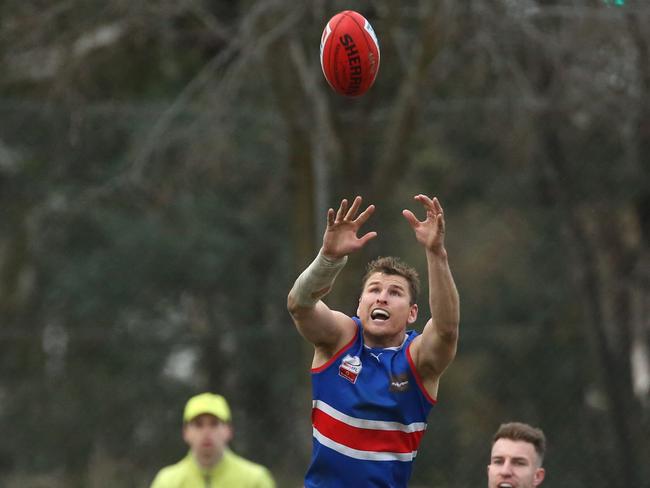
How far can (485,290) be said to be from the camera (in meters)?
14.1

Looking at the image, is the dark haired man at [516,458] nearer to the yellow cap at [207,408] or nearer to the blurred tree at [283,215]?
the yellow cap at [207,408]

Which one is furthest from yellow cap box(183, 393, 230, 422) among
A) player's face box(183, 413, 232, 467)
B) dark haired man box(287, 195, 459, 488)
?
dark haired man box(287, 195, 459, 488)

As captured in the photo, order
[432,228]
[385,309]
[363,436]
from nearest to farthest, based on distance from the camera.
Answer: [432,228]
[363,436]
[385,309]

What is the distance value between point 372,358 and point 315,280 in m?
0.49

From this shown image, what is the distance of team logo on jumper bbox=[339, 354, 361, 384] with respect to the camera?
5754mm

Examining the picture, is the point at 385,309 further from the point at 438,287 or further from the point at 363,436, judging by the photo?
the point at 363,436

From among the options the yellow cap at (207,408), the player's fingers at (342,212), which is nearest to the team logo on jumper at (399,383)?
the player's fingers at (342,212)

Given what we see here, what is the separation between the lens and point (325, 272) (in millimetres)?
5582

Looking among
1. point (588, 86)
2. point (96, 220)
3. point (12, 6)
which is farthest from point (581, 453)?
point (12, 6)

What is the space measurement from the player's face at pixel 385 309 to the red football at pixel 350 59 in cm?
130

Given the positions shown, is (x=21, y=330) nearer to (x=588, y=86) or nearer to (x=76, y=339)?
(x=76, y=339)

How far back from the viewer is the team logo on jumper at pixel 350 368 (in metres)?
5.75

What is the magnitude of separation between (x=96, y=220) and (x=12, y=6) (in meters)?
2.84

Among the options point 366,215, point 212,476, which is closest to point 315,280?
point 366,215
